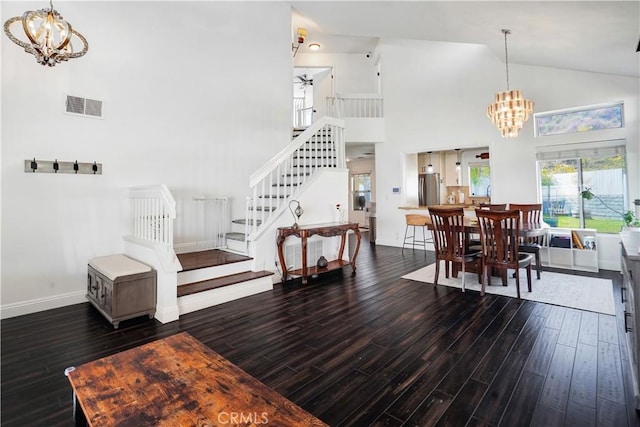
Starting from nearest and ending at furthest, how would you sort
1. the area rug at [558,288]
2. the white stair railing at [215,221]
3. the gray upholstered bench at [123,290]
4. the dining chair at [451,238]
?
the gray upholstered bench at [123,290] → the area rug at [558,288] → the dining chair at [451,238] → the white stair railing at [215,221]

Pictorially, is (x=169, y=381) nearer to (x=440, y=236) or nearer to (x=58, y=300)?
(x=58, y=300)

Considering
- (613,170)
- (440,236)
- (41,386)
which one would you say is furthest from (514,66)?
(41,386)

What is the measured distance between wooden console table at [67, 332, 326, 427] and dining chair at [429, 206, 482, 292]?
3.40m

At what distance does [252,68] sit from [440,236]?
4577 millimetres

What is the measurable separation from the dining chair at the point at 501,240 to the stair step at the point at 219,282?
2874 mm

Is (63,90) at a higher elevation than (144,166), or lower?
higher

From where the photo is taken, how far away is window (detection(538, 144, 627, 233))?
4.94 m

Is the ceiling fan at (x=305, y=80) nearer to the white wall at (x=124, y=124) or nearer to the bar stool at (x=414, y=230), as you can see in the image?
the white wall at (x=124, y=124)

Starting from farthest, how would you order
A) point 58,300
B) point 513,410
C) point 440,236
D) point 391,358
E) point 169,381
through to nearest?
1. point 440,236
2. point 58,300
3. point 391,358
4. point 513,410
5. point 169,381

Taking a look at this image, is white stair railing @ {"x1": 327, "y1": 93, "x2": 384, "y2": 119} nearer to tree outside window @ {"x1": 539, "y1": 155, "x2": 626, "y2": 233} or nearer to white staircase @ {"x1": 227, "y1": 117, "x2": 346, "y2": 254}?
white staircase @ {"x1": 227, "y1": 117, "x2": 346, "y2": 254}

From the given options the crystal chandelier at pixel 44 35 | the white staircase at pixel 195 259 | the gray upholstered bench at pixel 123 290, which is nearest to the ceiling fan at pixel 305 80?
the white staircase at pixel 195 259

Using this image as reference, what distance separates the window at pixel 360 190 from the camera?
1205cm

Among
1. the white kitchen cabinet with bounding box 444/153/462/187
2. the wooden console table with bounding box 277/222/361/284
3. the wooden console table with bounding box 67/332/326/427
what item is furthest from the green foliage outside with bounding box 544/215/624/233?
the wooden console table with bounding box 67/332/326/427

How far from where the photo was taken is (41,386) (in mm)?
2043
